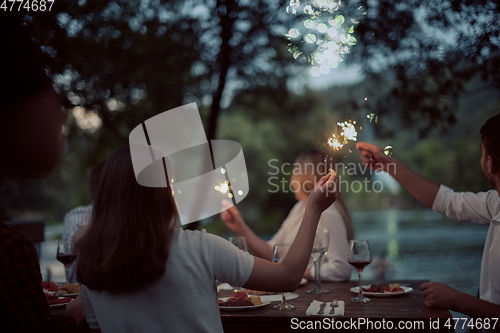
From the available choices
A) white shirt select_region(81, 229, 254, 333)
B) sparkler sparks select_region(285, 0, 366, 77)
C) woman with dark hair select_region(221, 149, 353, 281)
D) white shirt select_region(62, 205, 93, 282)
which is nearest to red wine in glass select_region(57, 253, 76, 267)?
white shirt select_region(62, 205, 93, 282)

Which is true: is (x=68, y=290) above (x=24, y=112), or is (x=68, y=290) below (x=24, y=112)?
below

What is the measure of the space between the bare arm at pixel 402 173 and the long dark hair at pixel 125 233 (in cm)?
127

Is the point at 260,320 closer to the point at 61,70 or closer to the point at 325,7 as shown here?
the point at 325,7

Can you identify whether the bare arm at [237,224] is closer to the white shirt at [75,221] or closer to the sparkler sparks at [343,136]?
the white shirt at [75,221]

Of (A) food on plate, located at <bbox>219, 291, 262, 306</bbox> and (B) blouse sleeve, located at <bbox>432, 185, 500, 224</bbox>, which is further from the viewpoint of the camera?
(B) blouse sleeve, located at <bbox>432, 185, 500, 224</bbox>

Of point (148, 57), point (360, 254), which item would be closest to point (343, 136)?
point (360, 254)

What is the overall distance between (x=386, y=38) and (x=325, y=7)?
130 cm

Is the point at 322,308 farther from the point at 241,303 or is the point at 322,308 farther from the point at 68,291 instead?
the point at 68,291

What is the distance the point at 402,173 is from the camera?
96.1 inches

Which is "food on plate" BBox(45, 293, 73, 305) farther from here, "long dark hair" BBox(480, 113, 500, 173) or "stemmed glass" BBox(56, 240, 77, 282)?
"long dark hair" BBox(480, 113, 500, 173)

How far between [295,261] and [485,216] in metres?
1.24

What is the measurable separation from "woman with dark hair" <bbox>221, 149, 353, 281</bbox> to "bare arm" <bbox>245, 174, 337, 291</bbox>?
3.79 feet

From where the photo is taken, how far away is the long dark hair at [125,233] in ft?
4.65

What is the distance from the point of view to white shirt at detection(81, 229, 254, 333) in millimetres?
1460
